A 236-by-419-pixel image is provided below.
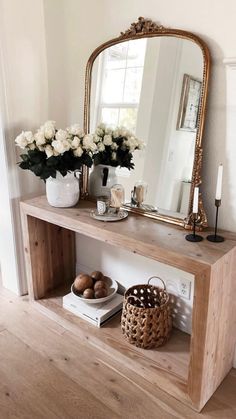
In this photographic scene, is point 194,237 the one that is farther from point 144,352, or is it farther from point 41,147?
point 41,147

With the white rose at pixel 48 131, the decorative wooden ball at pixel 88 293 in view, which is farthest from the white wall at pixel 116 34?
the white rose at pixel 48 131

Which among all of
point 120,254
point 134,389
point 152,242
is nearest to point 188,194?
point 152,242

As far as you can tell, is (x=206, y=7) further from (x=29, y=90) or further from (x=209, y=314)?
(x=209, y=314)

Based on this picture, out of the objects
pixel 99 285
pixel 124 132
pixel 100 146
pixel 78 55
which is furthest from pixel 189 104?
pixel 99 285

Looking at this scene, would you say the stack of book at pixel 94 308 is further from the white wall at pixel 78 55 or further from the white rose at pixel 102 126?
the white rose at pixel 102 126

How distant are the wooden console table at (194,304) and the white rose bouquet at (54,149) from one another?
254 millimetres

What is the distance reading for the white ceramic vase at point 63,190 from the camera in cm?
177

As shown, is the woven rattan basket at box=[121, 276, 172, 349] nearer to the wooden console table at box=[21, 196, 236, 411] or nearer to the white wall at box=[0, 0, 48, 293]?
the wooden console table at box=[21, 196, 236, 411]

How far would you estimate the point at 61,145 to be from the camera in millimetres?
Answer: 1568

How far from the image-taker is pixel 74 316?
1.95 meters

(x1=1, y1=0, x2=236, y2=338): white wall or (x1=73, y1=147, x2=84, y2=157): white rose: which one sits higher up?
(x1=1, y1=0, x2=236, y2=338): white wall

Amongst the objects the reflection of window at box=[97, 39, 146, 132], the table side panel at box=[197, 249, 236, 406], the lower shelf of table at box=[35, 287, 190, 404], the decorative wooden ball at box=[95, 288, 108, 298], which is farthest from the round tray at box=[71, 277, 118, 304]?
the reflection of window at box=[97, 39, 146, 132]

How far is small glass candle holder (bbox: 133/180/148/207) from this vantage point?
5.65 ft

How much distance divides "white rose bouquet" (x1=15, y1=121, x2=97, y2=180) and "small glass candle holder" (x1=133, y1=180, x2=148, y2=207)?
0.95ft
